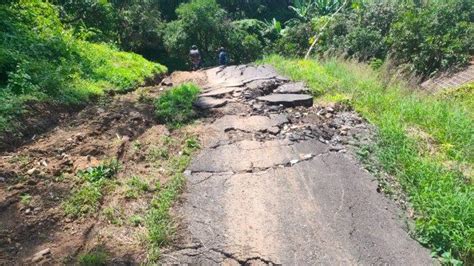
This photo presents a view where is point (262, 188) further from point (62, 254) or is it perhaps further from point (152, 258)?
point (62, 254)

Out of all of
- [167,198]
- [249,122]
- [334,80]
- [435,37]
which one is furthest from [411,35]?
[167,198]

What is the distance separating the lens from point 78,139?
15.8ft

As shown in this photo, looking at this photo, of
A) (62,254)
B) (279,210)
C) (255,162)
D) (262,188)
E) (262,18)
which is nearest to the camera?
(62,254)

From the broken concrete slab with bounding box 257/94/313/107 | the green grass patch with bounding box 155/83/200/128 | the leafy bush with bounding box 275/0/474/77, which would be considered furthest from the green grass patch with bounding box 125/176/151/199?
the leafy bush with bounding box 275/0/474/77

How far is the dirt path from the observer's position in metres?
3.04

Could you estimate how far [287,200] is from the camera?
12.2 ft

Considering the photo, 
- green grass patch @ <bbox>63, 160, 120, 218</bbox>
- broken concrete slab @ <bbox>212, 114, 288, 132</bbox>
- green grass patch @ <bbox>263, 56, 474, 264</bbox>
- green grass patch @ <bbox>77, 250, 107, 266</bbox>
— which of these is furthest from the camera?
broken concrete slab @ <bbox>212, 114, 288, 132</bbox>

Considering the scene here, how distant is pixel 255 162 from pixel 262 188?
23.6 inches

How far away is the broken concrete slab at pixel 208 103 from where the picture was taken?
6504 mm

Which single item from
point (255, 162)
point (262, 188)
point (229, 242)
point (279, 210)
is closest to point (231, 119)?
point (255, 162)

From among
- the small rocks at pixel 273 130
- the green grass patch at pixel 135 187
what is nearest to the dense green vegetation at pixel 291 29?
the small rocks at pixel 273 130

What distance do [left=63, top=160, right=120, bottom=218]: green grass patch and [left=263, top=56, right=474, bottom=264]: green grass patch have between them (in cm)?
282

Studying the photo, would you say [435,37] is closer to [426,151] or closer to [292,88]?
[292,88]

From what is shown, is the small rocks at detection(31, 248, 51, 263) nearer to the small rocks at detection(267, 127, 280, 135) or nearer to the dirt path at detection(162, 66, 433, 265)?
the dirt path at detection(162, 66, 433, 265)
